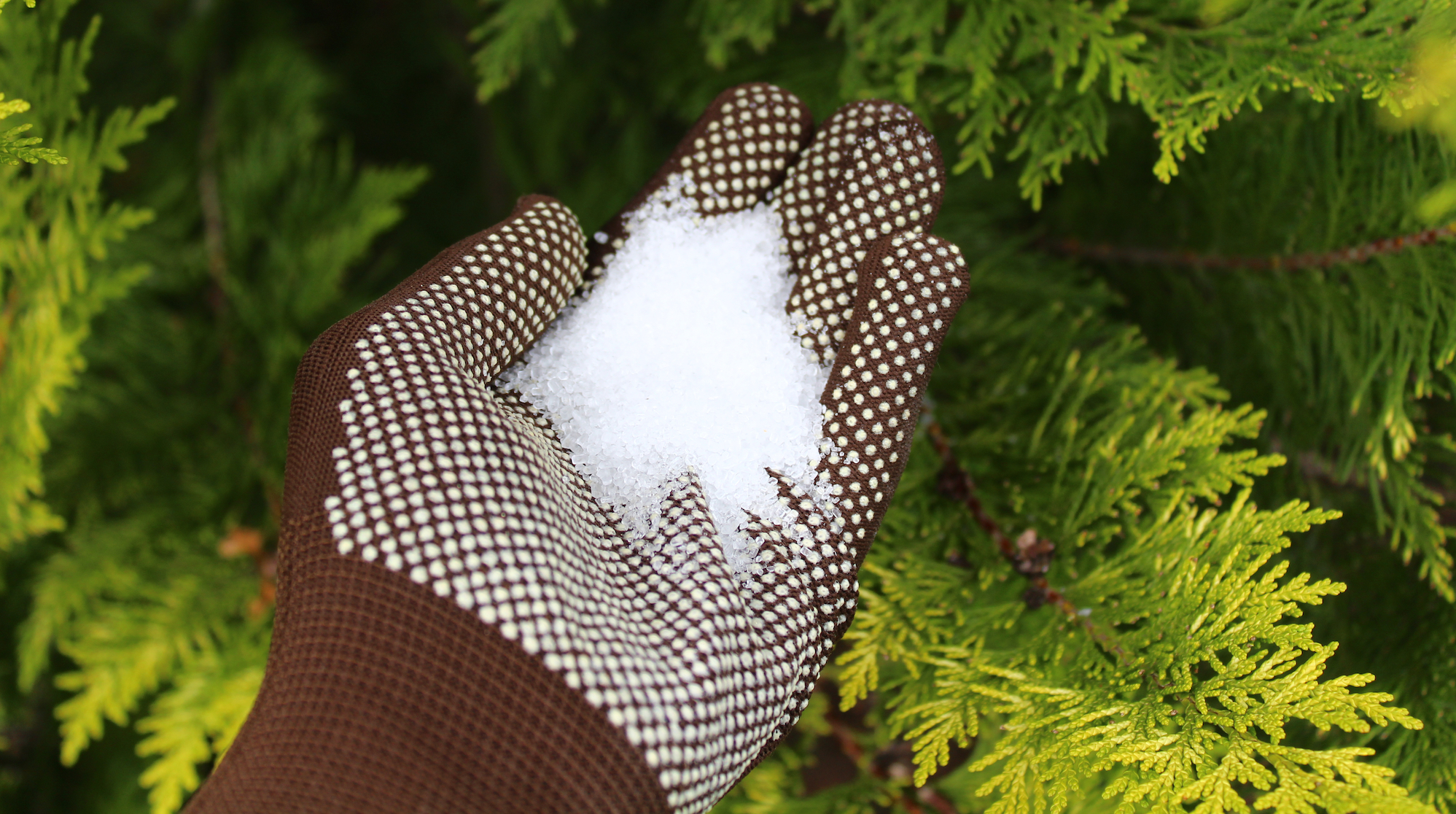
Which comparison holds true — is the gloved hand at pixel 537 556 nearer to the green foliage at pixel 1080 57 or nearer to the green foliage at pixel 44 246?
the green foliage at pixel 1080 57

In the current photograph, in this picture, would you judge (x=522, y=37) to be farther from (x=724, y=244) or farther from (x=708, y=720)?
(x=708, y=720)

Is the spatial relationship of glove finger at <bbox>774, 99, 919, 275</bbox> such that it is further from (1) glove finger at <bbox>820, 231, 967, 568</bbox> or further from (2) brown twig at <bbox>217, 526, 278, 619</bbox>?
(2) brown twig at <bbox>217, 526, 278, 619</bbox>

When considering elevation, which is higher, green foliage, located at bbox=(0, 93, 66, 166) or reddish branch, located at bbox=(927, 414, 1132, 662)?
green foliage, located at bbox=(0, 93, 66, 166)

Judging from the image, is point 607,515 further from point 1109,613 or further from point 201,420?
point 201,420

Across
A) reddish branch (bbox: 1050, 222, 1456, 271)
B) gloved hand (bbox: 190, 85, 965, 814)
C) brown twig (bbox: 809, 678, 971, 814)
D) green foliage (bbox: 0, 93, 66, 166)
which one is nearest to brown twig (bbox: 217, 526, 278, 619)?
gloved hand (bbox: 190, 85, 965, 814)

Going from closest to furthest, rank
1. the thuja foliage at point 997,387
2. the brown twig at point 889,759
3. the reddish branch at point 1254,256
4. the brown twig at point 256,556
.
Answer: the thuja foliage at point 997,387 < the reddish branch at point 1254,256 < the brown twig at point 889,759 < the brown twig at point 256,556

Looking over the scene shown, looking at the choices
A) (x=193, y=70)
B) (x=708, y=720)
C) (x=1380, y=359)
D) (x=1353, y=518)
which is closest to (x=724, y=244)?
(x=708, y=720)

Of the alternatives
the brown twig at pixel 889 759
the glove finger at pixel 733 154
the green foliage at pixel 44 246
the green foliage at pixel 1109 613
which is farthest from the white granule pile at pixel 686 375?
the green foliage at pixel 44 246
